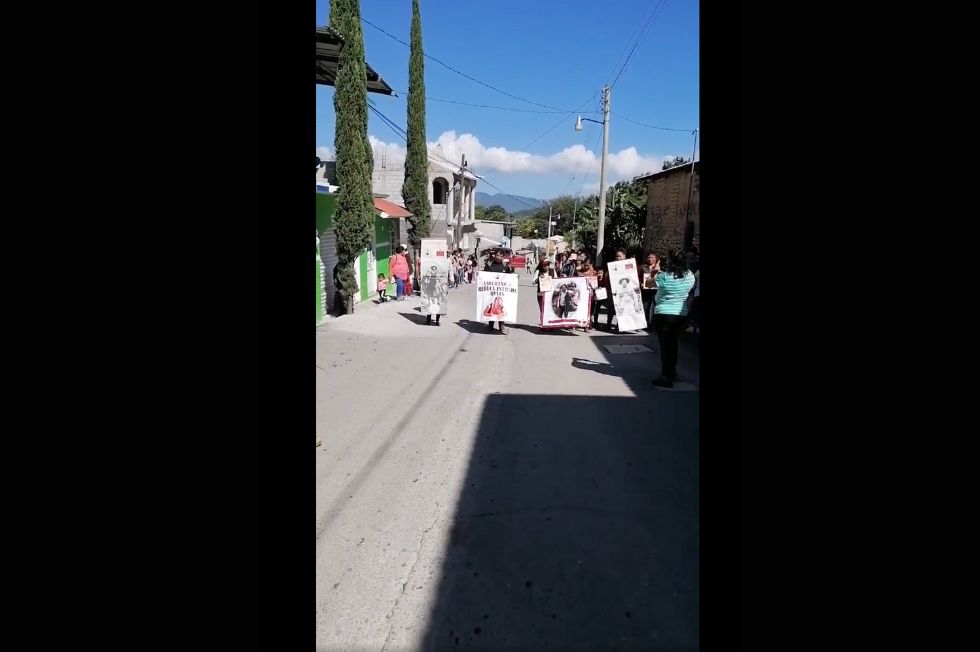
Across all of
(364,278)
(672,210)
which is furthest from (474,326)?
(672,210)

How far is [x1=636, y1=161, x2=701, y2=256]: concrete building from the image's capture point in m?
16.5

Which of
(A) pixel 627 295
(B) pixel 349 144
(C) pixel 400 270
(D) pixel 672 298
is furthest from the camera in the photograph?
(C) pixel 400 270

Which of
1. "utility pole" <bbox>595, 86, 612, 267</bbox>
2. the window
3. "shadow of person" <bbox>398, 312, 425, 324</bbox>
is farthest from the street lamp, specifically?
the window

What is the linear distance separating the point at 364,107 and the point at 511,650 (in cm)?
1489

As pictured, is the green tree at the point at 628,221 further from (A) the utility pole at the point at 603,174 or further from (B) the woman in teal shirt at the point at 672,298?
(B) the woman in teal shirt at the point at 672,298

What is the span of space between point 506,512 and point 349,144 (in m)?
12.7

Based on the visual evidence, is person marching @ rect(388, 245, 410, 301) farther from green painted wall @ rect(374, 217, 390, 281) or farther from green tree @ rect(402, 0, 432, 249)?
green tree @ rect(402, 0, 432, 249)

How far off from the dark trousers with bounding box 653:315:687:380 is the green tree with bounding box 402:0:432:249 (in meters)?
20.4

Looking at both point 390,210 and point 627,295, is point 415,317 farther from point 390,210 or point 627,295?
point 390,210

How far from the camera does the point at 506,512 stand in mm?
4301

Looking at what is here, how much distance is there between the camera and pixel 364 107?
15.7m
